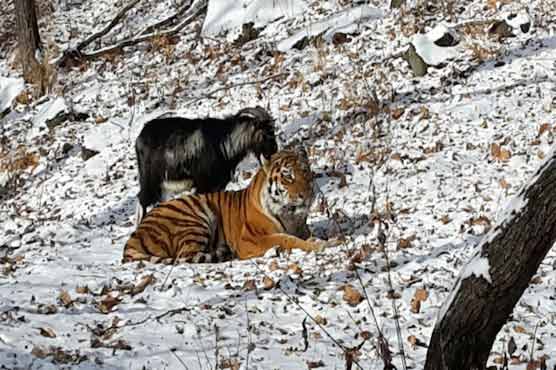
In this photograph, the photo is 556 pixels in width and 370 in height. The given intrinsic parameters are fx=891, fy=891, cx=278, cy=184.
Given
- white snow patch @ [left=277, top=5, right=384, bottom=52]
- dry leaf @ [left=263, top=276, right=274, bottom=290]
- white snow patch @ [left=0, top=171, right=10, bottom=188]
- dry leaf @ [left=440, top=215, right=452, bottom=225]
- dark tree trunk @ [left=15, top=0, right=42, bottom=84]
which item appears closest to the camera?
dry leaf @ [left=263, top=276, right=274, bottom=290]

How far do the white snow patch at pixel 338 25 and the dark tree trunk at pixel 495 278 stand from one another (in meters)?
10.1

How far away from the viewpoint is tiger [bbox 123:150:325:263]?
26.7ft

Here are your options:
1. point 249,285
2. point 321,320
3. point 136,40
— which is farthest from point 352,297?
point 136,40

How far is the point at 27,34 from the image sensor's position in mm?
16672

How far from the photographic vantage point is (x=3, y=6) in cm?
2272

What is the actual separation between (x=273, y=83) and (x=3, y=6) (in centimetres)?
1194

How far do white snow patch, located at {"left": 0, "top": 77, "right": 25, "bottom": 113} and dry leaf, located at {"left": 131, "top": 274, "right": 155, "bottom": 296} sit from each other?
9.85 metres

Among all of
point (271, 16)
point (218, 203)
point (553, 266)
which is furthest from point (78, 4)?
point (553, 266)

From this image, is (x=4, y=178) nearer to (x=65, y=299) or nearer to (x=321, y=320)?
(x=65, y=299)

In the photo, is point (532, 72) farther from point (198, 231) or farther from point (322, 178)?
point (198, 231)

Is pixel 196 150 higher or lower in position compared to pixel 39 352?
higher

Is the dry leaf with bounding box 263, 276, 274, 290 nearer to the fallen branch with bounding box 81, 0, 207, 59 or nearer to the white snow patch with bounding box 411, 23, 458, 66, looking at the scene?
the white snow patch with bounding box 411, 23, 458, 66

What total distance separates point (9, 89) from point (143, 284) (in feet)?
35.3

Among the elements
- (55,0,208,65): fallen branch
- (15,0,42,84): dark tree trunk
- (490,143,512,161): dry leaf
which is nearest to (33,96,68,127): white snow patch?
(15,0,42,84): dark tree trunk
